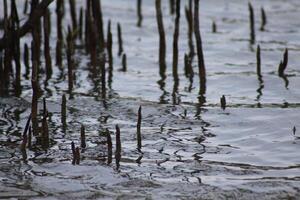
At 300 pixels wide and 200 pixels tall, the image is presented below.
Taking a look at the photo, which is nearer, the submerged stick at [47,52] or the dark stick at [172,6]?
Answer: the submerged stick at [47,52]

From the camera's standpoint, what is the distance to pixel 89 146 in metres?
5.12

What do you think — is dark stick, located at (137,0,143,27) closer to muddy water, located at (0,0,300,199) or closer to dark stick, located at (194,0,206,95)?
muddy water, located at (0,0,300,199)

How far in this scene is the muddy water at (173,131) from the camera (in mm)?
Answer: 4359

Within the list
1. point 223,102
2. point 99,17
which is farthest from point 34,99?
point 99,17

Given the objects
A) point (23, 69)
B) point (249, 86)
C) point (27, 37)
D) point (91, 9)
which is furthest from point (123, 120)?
point (27, 37)

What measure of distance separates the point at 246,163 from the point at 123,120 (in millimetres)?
1404

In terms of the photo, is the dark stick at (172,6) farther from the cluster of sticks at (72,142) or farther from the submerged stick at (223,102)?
the cluster of sticks at (72,142)

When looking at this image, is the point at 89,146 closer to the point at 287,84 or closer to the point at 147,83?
the point at 147,83

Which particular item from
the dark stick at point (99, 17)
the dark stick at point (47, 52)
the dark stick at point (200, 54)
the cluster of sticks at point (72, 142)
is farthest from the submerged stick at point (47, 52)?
the cluster of sticks at point (72, 142)

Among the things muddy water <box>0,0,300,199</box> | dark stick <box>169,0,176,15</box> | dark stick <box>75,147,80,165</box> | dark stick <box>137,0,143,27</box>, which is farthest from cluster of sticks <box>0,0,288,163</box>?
dark stick <box>169,0,176,15</box>

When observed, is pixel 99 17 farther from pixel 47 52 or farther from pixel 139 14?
pixel 139 14

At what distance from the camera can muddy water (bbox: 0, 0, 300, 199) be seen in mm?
4359

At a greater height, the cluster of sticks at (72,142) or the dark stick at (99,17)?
the dark stick at (99,17)

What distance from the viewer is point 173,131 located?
5.50 meters
